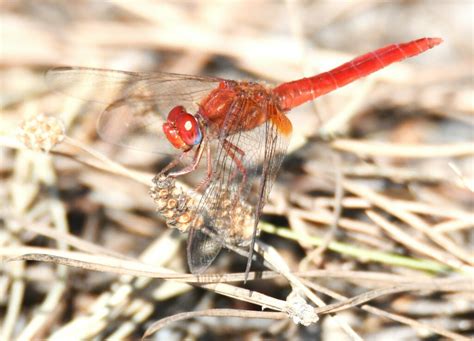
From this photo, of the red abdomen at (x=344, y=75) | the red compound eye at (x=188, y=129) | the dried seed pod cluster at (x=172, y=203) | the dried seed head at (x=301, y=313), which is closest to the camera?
the dried seed head at (x=301, y=313)

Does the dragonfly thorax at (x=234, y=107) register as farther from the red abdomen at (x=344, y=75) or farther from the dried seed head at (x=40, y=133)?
the dried seed head at (x=40, y=133)

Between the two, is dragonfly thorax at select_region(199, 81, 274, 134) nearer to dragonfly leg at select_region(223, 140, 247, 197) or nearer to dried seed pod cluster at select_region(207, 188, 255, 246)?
dragonfly leg at select_region(223, 140, 247, 197)

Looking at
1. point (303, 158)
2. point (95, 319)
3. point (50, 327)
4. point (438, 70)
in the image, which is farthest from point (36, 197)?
point (438, 70)

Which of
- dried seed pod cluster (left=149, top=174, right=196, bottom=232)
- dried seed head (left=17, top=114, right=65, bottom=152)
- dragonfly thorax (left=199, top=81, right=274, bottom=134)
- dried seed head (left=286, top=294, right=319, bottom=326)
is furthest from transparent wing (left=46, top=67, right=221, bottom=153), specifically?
dried seed head (left=286, top=294, right=319, bottom=326)

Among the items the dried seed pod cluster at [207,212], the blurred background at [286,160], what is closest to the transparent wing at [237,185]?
the dried seed pod cluster at [207,212]

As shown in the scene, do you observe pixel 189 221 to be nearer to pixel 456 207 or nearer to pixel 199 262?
pixel 199 262

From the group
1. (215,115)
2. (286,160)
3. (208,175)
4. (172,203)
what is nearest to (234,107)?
(215,115)
